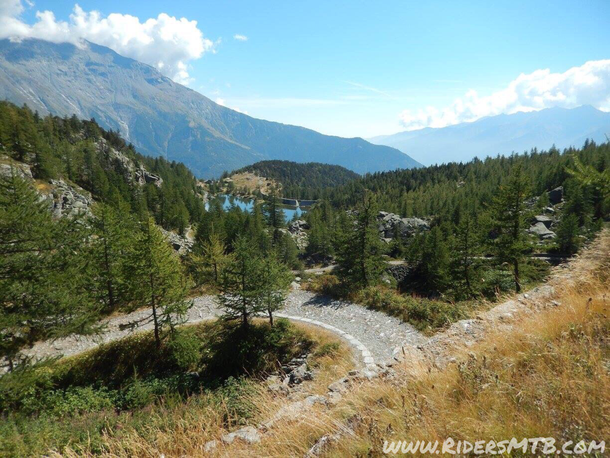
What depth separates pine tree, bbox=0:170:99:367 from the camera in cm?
1184

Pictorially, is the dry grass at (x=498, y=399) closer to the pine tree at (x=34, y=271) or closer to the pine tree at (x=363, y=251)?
the pine tree at (x=34, y=271)

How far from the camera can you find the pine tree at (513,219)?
2284 centimetres

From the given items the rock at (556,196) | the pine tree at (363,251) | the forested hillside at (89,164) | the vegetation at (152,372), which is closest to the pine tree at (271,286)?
the vegetation at (152,372)

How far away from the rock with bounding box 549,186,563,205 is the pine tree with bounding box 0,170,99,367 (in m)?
114

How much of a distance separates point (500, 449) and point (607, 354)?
2374 millimetres

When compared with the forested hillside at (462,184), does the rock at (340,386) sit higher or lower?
lower

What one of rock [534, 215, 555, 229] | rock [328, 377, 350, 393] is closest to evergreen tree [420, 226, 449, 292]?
rock [328, 377, 350, 393]

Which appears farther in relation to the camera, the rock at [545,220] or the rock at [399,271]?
the rock at [545,220]

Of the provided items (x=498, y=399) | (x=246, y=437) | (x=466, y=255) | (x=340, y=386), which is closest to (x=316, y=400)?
(x=340, y=386)

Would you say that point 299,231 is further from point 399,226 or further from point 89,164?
point 89,164

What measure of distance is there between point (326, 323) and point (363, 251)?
9237 mm

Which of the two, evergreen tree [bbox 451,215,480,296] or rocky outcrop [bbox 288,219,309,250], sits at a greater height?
evergreen tree [bbox 451,215,480,296]

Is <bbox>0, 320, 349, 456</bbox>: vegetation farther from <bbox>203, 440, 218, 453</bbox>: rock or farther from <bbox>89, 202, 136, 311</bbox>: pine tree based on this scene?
<bbox>203, 440, 218, 453</bbox>: rock

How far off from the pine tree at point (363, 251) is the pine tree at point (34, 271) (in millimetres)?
21665
